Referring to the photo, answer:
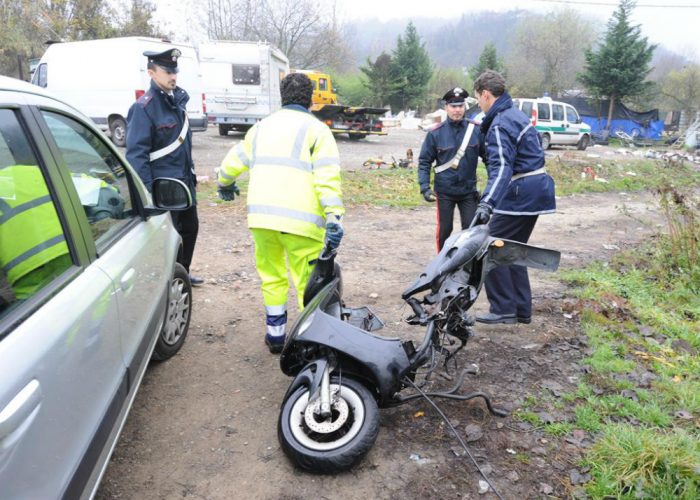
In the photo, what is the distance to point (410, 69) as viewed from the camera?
127 feet

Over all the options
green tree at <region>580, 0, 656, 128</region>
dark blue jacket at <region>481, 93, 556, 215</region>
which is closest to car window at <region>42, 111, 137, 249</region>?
dark blue jacket at <region>481, 93, 556, 215</region>

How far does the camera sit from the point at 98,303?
208 centimetres

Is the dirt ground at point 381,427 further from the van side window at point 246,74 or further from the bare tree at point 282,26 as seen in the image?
the bare tree at point 282,26

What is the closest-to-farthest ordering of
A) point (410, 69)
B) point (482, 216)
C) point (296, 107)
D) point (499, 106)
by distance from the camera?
point (296, 107) → point (482, 216) → point (499, 106) → point (410, 69)

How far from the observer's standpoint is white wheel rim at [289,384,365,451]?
2578 mm

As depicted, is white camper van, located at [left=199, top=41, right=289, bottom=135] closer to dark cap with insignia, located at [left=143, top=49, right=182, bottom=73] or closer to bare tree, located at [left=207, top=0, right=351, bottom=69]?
dark cap with insignia, located at [left=143, top=49, right=182, bottom=73]

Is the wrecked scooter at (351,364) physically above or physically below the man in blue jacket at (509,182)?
below

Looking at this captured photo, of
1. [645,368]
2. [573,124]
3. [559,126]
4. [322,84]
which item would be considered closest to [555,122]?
[559,126]

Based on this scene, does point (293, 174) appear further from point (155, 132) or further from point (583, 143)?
point (583, 143)

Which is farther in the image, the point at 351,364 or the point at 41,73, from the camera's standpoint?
the point at 41,73

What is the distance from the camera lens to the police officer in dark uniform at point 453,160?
16.4 feet

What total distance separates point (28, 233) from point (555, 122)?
2210 centimetres

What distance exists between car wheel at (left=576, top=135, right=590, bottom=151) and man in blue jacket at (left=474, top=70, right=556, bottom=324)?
20218mm

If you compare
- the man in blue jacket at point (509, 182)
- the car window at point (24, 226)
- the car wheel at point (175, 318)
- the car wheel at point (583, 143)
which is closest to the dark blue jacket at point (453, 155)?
the man in blue jacket at point (509, 182)
